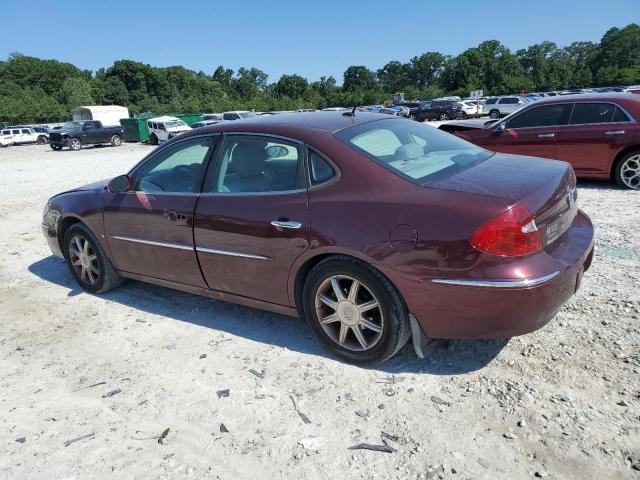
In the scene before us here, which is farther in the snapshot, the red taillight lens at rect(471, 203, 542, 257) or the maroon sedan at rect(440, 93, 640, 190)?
the maroon sedan at rect(440, 93, 640, 190)

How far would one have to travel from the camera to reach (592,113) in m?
7.97

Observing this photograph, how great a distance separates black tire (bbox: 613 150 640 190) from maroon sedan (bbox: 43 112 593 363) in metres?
5.14

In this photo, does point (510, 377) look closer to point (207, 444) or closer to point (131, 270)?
point (207, 444)

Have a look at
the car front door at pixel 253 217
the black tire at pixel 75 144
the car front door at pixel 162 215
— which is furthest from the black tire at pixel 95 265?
the black tire at pixel 75 144

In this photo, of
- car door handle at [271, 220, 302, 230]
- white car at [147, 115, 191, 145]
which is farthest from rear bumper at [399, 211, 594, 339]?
white car at [147, 115, 191, 145]

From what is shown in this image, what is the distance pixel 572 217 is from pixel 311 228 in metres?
1.68

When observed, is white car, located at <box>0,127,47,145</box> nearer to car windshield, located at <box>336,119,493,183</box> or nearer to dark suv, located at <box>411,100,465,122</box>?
dark suv, located at <box>411,100,465,122</box>

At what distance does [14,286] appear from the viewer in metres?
5.40

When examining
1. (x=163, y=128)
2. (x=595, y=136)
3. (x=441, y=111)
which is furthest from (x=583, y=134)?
(x=441, y=111)

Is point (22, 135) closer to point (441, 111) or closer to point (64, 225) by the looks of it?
point (441, 111)

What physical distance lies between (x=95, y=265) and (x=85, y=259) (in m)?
0.12

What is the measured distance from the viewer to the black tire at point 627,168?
7.64 meters

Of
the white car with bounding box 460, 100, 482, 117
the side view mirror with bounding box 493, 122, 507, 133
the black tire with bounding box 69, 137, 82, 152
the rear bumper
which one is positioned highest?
the side view mirror with bounding box 493, 122, 507, 133

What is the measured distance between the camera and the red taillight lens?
8.68 feet
